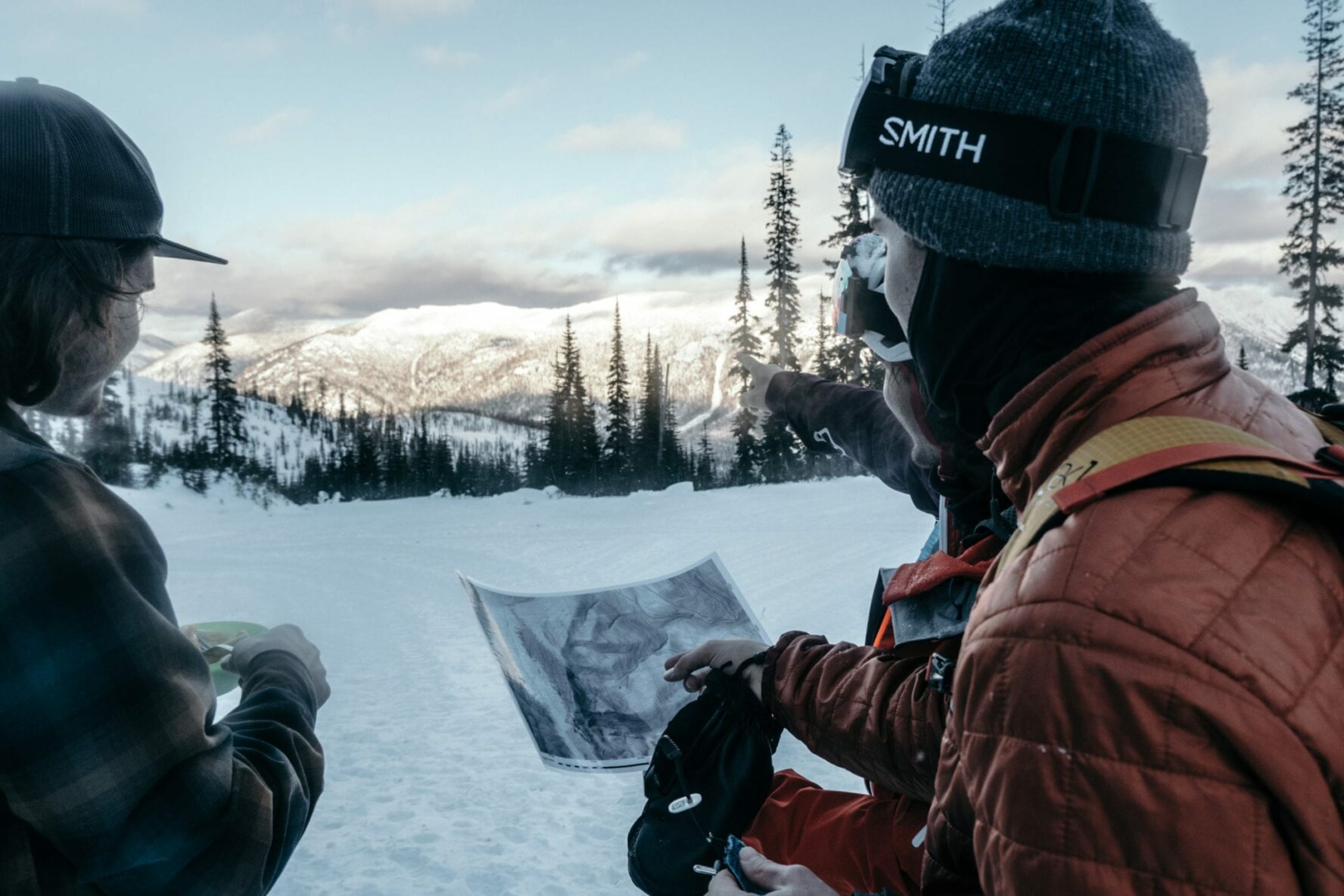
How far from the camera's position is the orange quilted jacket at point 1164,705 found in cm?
74

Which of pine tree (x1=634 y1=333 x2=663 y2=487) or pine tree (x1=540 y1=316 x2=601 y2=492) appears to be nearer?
pine tree (x1=540 y1=316 x2=601 y2=492)

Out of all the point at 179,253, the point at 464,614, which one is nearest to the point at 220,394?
the point at 464,614

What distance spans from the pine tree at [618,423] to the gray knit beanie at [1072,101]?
126 feet

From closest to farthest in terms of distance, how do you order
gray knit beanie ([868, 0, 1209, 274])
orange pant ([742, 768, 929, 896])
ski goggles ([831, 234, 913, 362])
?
gray knit beanie ([868, 0, 1209, 274]) → orange pant ([742, 768, 929, 896]) → ski goggles ([831, 234, 913, 362])

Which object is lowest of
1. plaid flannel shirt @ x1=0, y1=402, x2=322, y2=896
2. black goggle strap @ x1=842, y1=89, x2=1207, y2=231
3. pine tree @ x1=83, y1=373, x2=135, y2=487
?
pine tree @ x1=83, y1=373, x2=135, y2=487

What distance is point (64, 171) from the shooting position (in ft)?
4.61

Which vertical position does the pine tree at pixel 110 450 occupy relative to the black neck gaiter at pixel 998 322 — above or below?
below

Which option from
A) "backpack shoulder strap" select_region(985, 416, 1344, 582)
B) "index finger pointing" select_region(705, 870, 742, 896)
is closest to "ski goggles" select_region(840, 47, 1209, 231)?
"backpack shoulder strap" select_region(985, 416, 1344, 582)

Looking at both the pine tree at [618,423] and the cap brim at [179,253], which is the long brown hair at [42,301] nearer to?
the cap brim at [179,253]

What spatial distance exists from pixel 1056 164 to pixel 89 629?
1602 millimetres

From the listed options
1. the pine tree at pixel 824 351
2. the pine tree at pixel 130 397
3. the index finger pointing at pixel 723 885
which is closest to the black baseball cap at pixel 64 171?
the index finger pointing at pixel 723 885

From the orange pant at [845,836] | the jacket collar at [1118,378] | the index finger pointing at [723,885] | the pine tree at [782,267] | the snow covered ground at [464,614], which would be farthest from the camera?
the pine tree at [782,267]

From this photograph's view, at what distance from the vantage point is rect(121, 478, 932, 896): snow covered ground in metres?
3.80

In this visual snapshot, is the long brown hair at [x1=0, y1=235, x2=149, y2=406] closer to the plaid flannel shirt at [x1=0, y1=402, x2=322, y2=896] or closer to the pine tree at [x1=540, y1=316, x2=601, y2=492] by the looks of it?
the plaid flannel shirt at [x1=0, y1=402, x2=322, y2=896]
